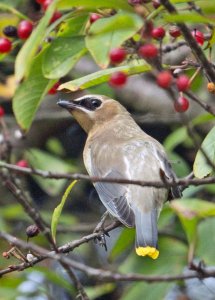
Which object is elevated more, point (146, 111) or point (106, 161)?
point (106, 161)

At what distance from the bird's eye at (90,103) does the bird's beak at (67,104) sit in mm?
203

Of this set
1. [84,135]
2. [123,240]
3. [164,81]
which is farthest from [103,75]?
[84,135]

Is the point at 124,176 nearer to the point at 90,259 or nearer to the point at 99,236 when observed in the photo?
the point at 99,236

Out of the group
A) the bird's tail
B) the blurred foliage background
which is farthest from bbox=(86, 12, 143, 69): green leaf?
the bird's tail

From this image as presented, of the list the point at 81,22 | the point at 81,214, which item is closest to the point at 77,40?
the point at 81,22

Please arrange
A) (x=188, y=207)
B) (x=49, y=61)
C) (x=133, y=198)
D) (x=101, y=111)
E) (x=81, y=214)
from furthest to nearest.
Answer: (x=81, y=214) → (x=101, y=111) → (x=133, y=198) → (x=49, y=61) → (x=188, y=207)

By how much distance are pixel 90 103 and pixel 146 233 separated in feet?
5.75

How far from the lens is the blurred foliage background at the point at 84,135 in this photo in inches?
117

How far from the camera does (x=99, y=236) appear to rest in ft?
14.0

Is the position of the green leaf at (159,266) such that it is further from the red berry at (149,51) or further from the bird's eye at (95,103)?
the red berry at (149,51)

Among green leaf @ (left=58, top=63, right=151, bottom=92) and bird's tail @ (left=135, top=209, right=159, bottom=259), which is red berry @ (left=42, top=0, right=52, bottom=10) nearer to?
green leaf @ (left=58, top=63, right=151, bottom=92)

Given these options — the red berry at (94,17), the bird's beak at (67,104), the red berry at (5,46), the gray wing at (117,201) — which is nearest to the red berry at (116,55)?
the red berry at (94,17)

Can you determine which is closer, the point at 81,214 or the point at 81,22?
the point at 81,22

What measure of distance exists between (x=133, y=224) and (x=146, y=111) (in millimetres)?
3112
